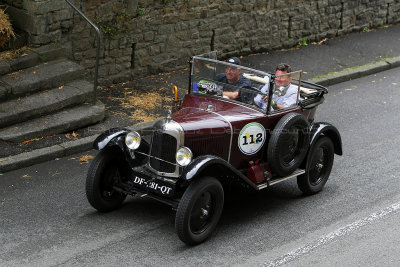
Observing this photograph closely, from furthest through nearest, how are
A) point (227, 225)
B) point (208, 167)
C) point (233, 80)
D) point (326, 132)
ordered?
point (326, 132) → point (233, 80) → point (227, 225) → point (208, 167)

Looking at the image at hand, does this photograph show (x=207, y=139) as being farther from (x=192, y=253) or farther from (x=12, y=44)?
(x=12, y=44)

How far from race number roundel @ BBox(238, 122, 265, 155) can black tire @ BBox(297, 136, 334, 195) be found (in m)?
0.78

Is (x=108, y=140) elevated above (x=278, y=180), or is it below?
above

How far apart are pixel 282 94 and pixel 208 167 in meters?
1.43

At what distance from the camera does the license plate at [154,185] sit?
22.6 feet

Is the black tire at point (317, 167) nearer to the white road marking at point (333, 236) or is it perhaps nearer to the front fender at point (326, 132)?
the front fender at point (326, 132)

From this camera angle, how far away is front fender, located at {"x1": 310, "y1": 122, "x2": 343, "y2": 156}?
7949 mm

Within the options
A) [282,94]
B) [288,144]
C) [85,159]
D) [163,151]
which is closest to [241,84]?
[282,94]

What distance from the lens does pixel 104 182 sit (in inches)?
291

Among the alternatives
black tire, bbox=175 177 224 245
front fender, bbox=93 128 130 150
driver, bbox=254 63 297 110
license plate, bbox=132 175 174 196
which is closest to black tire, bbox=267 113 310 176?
driver, bbox=254 63 297 110

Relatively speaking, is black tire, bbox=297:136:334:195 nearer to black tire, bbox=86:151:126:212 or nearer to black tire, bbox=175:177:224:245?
black tire, bbox=175:177:224:245

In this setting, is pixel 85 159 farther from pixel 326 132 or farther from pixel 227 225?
pixel 326 132

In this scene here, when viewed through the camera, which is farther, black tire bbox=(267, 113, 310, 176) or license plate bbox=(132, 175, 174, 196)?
black tire bbox=(267, 113, 310, 176)

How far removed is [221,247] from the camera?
686cm
